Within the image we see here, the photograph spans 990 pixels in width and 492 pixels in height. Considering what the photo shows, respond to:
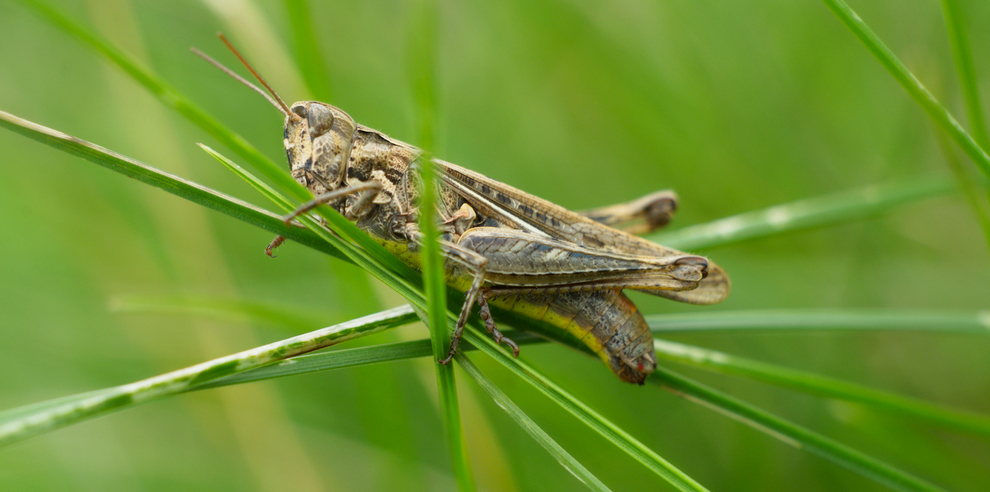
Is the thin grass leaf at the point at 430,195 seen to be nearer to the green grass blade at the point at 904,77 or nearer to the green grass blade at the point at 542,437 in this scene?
the green grass blade at the point at 542,437

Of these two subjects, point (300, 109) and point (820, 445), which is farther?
point (300, 109)

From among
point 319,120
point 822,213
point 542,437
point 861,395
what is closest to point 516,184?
point 319,120

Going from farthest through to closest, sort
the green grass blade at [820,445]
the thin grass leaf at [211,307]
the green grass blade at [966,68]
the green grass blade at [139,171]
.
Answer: the thin grass leaf at [211,307] → the green grass blade at [820,445] → the green grass blade at [966,68] → the green grass blade at [139,171]

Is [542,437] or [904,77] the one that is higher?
[904,77]

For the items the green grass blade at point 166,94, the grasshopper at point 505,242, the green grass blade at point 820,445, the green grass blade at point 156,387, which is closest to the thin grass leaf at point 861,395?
the green grass blade at point 820,445

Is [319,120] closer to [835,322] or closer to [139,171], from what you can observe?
[139,171]

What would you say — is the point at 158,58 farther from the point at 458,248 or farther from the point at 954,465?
the point at 954,465

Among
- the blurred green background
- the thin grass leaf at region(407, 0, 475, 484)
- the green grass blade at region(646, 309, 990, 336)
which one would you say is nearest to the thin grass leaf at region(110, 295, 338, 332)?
the blurred green background
